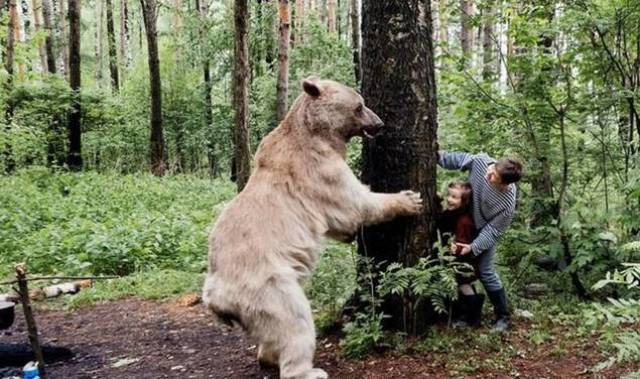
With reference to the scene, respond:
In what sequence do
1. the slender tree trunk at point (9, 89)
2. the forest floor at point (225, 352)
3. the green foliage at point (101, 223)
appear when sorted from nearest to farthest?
the forest floor at point (225, 352), the green foliage at point (101, 223), the slender tree trunk at point (9, 89)

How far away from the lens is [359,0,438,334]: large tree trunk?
16.6ft

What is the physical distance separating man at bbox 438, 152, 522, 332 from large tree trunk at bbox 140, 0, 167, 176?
15.8 meters

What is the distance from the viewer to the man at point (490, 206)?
Result: 212 inches

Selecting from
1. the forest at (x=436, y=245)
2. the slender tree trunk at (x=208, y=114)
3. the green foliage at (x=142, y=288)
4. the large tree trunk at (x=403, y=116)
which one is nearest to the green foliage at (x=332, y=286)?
the forest at (x=436, y=245)

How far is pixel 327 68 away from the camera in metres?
21.9

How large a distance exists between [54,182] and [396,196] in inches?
588

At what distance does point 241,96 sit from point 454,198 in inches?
313

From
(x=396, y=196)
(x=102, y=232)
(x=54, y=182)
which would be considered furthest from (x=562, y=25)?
(x=54, y=182)

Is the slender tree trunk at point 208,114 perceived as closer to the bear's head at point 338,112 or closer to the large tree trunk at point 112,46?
the large tree trunk at point 112,46

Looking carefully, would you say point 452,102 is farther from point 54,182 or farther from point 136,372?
point 54,182

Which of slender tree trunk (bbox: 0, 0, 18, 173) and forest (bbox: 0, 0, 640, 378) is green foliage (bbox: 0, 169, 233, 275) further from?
slender tree trunk (bbox: 0, 0, 18, 173)

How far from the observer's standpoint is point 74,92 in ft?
69.3

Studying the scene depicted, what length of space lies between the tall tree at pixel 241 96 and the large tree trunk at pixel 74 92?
9779mm

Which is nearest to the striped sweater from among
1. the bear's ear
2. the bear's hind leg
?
the bear's ear
